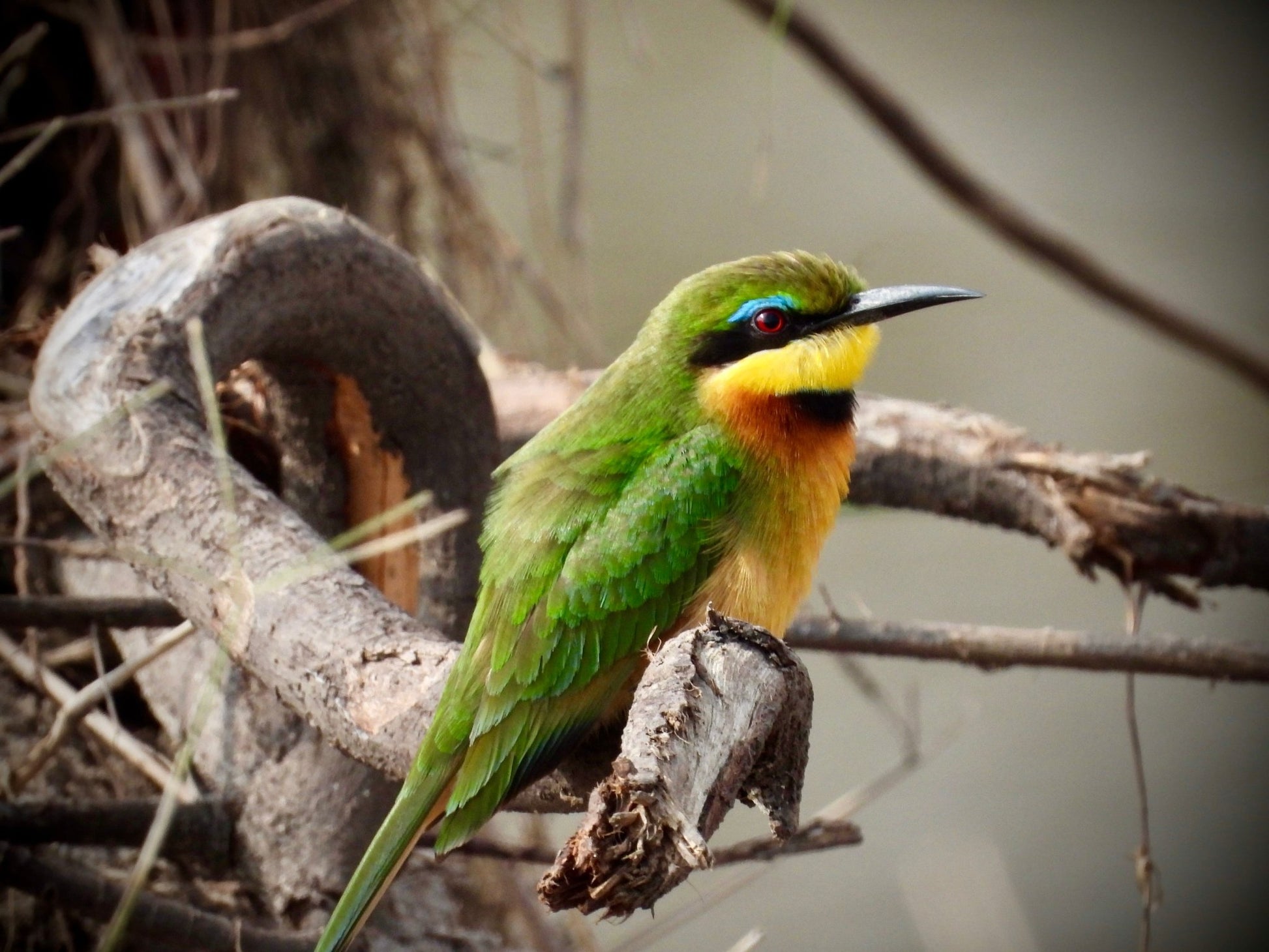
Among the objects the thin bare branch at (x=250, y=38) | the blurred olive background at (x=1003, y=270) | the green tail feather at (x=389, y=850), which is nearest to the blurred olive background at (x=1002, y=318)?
the blurred olive background at (x=1003, y=270)

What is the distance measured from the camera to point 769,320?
2139 mm

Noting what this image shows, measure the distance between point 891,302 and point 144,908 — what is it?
4.95 feet

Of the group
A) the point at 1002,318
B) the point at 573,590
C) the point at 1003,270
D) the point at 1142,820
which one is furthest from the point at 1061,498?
the point at 1003,270

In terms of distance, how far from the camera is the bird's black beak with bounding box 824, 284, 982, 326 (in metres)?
2.15

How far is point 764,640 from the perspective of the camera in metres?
1.39

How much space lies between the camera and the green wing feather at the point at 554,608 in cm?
163

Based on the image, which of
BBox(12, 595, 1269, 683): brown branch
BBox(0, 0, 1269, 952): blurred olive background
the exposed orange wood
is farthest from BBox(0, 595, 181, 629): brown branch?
BBox(0, 0, 1269, 952): blurred olive background

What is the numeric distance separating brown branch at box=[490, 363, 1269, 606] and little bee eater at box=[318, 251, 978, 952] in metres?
0.50

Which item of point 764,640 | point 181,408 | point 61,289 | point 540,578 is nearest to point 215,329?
point 181,408

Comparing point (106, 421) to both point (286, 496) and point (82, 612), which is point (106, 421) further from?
point (286, 496)

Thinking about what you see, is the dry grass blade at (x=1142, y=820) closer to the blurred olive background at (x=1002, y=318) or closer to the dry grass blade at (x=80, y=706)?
the dry grass blade at (x=80, y=706)

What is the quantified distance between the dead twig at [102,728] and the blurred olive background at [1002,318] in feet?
7.93

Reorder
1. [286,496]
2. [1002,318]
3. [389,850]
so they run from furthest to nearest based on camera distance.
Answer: [1002,318] < [286,496] < [389,850]

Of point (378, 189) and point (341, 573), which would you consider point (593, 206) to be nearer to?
point (378, 189)
